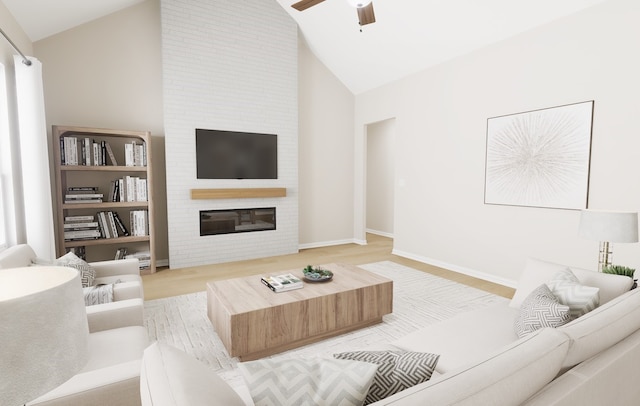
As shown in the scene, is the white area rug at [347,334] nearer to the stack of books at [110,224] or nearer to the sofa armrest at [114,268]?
the sofa armrest at [114,268]

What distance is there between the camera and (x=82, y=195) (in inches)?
156

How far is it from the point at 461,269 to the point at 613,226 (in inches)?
96.4

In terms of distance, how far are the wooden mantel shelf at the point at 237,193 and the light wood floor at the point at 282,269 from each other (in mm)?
1006

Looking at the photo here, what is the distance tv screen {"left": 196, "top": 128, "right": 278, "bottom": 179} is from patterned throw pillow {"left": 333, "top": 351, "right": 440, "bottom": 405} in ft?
14.2

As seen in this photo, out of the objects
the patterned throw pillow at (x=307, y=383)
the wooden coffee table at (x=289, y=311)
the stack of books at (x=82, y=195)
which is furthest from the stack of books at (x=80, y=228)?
the patterned throw pillow at (x=307, y=383)

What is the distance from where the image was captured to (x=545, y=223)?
138 inches

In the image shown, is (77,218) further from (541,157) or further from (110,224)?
(541,157)

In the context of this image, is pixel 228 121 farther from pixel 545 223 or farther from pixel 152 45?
pixel 545 223

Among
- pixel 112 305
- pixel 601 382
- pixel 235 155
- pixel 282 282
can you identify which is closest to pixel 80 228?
pixel 235 155

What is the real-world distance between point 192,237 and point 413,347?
12.6ft

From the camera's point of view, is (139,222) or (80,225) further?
(139,222)

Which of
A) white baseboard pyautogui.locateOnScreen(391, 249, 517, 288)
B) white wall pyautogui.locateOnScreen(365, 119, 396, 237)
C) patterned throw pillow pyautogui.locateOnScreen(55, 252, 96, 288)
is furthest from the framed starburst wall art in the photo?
patterned throw pillow pyautogui.locateOnScreen(55, 252, 96, 288)

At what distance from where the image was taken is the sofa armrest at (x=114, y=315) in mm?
1806

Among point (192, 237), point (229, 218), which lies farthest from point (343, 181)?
point (192, 237)
